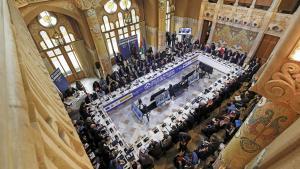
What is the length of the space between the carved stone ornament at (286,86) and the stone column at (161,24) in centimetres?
1100

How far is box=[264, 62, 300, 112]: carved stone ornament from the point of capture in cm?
212

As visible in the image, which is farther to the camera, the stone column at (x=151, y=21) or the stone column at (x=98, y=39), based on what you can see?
the stone column at (x=151, y=21)

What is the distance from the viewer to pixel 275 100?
2455 millimetres

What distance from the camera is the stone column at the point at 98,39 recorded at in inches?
359

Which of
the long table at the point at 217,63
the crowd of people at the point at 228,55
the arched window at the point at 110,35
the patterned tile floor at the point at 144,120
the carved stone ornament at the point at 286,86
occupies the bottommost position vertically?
the patterned tile floor at the point at 144,120

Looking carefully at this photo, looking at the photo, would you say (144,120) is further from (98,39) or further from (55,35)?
(55,35)

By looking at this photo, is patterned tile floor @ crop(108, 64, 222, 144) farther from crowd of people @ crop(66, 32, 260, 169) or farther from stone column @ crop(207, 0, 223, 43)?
stone column @ crop(207, 0, 223, 43)

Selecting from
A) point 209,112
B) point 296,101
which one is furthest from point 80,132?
point 296,101

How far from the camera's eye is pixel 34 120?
0.97 metres

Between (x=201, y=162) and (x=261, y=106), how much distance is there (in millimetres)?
4332

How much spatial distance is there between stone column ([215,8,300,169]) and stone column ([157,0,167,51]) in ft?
35.0

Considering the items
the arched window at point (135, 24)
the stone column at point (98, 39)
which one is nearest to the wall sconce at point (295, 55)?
the stone column at point (98, 39)

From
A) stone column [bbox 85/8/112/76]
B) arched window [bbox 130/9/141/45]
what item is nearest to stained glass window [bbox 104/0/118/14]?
arched window [bbox 130/9/141/45]

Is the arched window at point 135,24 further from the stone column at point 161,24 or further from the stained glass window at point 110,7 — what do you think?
the stone column at point 161,24
